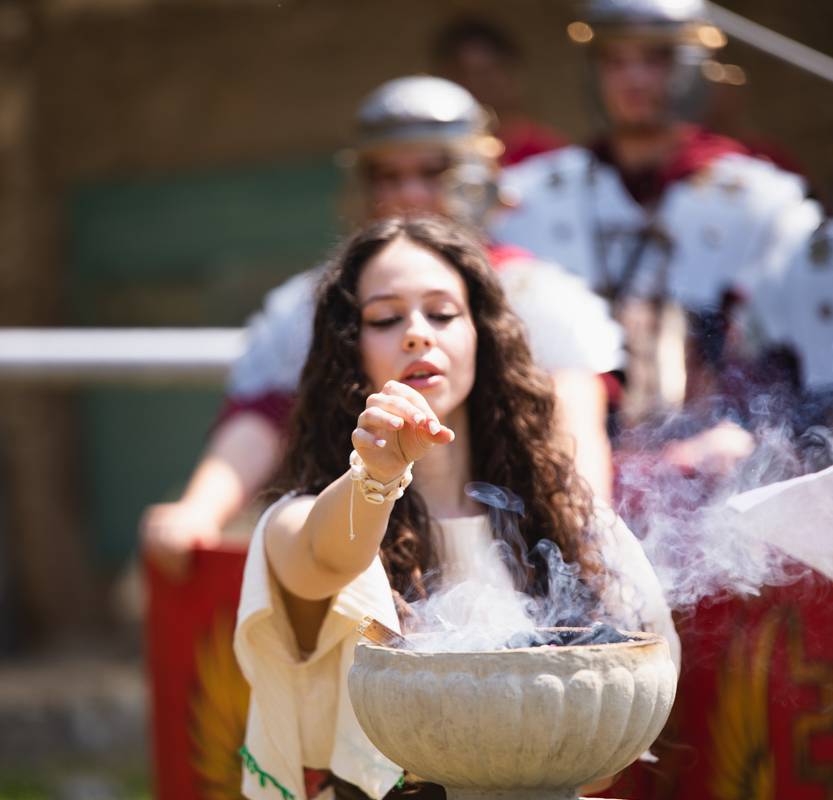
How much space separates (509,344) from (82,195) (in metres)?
5.49

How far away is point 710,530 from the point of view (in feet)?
9.39

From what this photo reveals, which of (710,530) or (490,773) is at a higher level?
(710,530)

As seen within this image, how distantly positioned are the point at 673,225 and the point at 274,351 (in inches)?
41.8

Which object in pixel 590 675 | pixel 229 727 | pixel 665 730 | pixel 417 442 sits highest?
pixel 417 442

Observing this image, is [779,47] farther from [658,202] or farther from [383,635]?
[383,635]

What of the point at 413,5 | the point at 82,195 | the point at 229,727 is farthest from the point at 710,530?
the point at 82,195

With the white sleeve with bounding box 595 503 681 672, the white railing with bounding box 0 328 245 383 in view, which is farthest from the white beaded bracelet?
the white railing with bounding box 0 328 245 383

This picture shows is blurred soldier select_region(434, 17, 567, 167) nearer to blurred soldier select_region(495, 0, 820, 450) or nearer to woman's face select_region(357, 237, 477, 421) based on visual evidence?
blurred soldier select_region(495, 0, 820, 450)

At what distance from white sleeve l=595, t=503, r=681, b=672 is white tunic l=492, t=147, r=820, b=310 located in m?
1.67

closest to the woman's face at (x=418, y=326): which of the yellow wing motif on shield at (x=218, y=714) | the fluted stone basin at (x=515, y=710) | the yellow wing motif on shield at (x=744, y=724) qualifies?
the fluted stone basin at (x=515, y=710)

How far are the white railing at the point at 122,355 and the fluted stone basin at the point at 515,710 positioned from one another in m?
4.05

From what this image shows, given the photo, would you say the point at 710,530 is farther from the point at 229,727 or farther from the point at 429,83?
the point at 429,83

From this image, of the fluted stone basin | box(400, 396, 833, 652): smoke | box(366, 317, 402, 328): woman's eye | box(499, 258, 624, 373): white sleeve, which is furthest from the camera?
box(499, 258, 624, 373): white sleeve

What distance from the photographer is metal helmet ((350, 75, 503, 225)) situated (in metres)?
4.72
